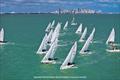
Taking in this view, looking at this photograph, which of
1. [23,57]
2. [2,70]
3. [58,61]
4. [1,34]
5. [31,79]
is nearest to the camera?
[31,79]

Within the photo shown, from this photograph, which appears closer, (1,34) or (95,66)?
(95,66)

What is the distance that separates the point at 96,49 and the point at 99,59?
12461mm

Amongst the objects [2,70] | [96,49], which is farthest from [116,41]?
[2,70]

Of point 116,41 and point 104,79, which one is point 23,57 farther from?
point 116,41

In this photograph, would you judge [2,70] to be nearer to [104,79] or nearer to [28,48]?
[104,79]

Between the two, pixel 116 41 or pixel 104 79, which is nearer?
pixel 104 79

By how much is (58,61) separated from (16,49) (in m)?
19.5

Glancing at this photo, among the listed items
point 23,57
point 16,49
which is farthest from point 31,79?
point 16,49

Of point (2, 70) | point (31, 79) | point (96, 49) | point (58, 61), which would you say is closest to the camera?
point (31, 79)

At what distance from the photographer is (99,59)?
8994 cm

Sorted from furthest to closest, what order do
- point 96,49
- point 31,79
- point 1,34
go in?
point 1,34 < point 96,49 < point 31,79

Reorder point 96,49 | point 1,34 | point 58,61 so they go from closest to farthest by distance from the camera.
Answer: point 58,61, point 96,49, point 1,34

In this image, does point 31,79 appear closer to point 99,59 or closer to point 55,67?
point 55,67

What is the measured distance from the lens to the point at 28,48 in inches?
4119
